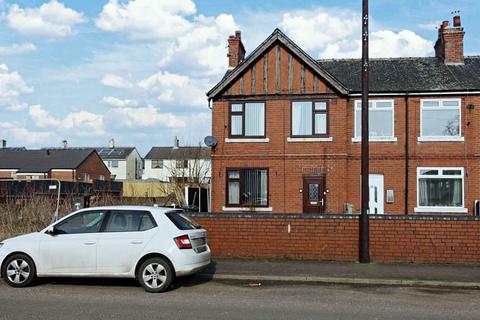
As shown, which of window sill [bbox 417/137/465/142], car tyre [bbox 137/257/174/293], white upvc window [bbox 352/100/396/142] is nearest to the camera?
car tyre [bbox 137/257/174/293]

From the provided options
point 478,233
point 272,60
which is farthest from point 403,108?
point 478,233

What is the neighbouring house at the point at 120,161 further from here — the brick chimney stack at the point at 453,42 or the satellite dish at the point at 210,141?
the brick chimney stack at the point at 453,42

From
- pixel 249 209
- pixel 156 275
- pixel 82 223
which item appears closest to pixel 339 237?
pixel 156 275

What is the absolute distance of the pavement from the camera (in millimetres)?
10547

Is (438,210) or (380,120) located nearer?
(438,210)

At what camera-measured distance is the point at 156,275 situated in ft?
30.6

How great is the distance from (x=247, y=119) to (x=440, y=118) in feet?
24.7

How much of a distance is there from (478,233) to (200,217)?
6598 mm

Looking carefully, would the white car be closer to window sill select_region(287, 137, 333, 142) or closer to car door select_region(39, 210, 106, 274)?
car door select_region(39, 210, 106, 274)

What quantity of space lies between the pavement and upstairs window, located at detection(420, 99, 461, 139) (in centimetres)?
965

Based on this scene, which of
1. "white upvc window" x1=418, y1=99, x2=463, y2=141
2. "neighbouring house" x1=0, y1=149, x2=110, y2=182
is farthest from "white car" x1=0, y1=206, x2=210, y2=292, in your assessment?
"neighbouring house" x1=0, y1=149, x2=110, y2=182

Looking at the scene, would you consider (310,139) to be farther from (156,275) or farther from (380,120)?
(156,275)

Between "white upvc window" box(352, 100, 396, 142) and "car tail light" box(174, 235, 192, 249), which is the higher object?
"white upvc window" box(352, 100, 396, 142)

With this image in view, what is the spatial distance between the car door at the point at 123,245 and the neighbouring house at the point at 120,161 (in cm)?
7451
